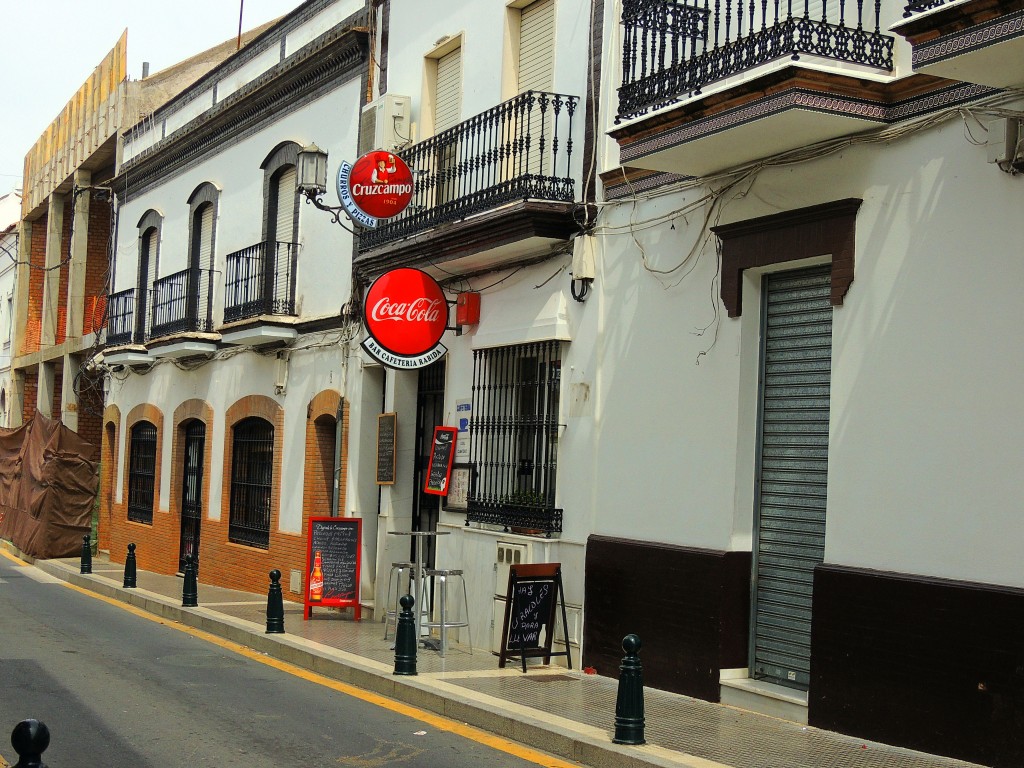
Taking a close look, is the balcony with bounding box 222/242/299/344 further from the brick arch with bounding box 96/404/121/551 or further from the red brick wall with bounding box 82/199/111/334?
the red brick wall with bounding box 82/199/111/334

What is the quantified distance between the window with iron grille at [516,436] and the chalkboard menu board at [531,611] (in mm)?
731

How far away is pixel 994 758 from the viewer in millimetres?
7641

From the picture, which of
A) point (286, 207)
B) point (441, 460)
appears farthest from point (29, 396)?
point (441, 460)

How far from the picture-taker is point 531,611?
37.7ft

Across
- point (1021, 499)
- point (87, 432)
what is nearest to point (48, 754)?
point (1021, 499)

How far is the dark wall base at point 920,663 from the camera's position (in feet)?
25.0

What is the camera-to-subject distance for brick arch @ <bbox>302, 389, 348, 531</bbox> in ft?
58.3

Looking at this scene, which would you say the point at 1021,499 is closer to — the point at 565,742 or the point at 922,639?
the point at 922,639

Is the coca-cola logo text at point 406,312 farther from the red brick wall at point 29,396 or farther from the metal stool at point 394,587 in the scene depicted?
the red brick wall at point 29,396

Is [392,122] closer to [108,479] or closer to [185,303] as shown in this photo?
[185,303]

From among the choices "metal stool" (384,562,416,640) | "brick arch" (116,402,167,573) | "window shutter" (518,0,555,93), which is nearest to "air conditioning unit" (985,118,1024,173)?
"window shutter" (518,0,555,93)

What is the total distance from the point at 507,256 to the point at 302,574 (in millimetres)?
6580

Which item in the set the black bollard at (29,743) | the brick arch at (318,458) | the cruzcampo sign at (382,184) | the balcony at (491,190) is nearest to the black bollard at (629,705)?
the black bollard at (29,743)

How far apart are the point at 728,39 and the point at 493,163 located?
4052 mm
